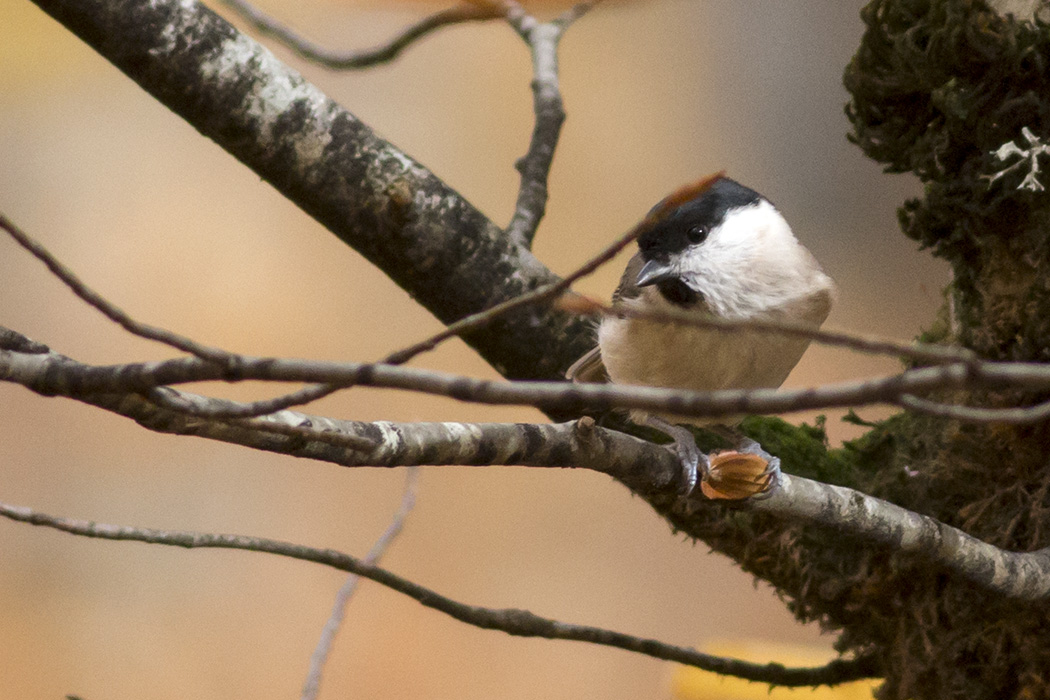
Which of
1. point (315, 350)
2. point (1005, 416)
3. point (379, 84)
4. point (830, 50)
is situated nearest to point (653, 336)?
point (1005, 416)

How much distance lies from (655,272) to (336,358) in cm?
133

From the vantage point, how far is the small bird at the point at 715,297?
3.82ft

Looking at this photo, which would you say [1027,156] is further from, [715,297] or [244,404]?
[244,404]

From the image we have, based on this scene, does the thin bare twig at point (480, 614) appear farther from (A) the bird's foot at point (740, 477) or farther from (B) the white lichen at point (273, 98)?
(B) the white lichen at point (273, 98)

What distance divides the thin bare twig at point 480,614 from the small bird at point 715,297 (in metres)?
0.23

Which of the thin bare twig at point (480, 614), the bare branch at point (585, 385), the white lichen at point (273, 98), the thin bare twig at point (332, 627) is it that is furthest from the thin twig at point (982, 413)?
the white lichen at point (273, 98)

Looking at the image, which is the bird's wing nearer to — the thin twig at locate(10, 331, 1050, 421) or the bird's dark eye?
the bird's dark eye

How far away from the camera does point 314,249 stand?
2506 millimetres

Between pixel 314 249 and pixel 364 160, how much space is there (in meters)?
1.44

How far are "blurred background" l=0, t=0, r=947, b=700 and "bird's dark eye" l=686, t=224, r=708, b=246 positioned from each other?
3.08ft

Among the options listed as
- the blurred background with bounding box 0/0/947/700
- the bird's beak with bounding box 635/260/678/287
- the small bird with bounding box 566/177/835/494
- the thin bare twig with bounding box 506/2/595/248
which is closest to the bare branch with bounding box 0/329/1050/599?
the small bird with bounding box 566/177/835/494

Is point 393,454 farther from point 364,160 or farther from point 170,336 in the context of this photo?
point 364,160

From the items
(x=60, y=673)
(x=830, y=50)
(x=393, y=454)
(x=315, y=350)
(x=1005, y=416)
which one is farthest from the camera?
(x=830, y=50)

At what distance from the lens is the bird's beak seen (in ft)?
3.82
